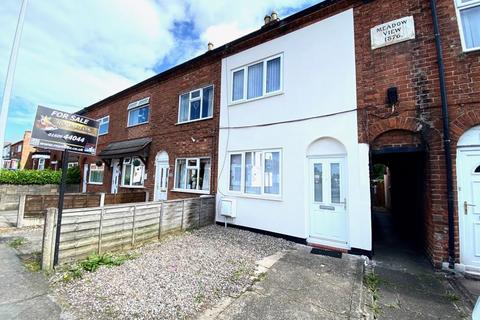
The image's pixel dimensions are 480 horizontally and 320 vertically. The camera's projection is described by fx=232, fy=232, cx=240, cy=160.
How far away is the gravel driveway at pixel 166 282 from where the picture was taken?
3156mm

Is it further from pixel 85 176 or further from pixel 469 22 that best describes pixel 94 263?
pixel 85 176

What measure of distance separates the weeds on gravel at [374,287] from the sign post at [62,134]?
546 cm

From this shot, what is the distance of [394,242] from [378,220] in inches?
161

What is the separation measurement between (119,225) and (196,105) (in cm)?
609

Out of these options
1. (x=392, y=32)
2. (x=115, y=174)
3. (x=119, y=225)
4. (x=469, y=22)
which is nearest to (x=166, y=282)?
(x=119, y=225)

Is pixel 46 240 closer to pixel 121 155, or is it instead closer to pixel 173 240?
pixel 173 240

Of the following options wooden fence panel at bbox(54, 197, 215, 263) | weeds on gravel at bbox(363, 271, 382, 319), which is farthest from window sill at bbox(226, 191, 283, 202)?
weeds on gravel at bbox(363, 271, 382, 319)

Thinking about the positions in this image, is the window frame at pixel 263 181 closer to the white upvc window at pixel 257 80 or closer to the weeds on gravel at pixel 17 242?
the white upvc window at pixel 257 80

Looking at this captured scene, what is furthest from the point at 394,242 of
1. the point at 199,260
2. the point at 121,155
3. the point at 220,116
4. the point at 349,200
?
the point at 121,155

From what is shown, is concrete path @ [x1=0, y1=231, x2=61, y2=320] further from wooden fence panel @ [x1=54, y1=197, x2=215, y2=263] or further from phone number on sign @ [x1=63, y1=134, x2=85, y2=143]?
→ phone number on sign @ [x1=63, y1=134, x2=85, y2=143]

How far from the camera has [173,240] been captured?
21.2 ft

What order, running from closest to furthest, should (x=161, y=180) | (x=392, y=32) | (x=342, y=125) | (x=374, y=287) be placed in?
(x=374, y=287)
(x=392, y=32)
(x=342, y=125)
(x=161, y=180)

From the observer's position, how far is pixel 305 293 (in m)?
3.76

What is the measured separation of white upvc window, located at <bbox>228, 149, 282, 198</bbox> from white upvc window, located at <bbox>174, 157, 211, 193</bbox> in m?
1.39
